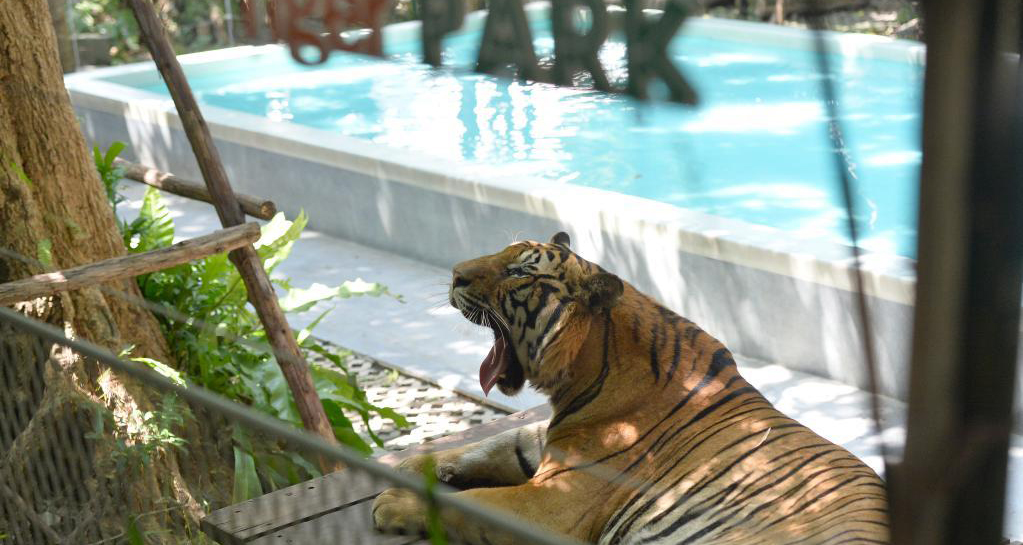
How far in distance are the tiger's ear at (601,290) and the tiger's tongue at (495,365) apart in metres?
0.30

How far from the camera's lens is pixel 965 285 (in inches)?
30.3

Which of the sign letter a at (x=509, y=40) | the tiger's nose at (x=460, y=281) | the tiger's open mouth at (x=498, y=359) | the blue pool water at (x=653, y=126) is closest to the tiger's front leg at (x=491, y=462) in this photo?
the tiger's open mouth at (x=498, y=359)

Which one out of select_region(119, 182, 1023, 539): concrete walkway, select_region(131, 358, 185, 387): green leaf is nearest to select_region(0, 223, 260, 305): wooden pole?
select_region(131, 358, 185, 387): green leaf

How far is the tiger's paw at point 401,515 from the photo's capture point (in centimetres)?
281

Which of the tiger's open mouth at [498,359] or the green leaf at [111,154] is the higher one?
the green leaf at [111,154]

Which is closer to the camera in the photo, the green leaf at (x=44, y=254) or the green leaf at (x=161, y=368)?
the green leaf at (x=44, y=254)

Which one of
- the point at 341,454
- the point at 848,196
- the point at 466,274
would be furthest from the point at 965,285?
the point at 466,274

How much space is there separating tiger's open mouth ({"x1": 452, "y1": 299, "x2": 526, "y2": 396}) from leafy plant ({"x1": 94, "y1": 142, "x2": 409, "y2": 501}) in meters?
1.40

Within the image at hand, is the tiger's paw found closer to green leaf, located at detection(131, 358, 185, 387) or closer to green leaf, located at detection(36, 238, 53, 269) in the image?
green leaf, located at detection(131, 358, 185, 387)

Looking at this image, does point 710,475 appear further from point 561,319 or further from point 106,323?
point 106,323

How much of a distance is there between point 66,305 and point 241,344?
3.62 ft

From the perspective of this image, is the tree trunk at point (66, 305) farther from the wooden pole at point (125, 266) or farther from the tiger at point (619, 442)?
the tiger at point (619, 442)

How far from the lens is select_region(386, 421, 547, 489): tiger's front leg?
312cm

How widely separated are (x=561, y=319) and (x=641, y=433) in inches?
14.1
